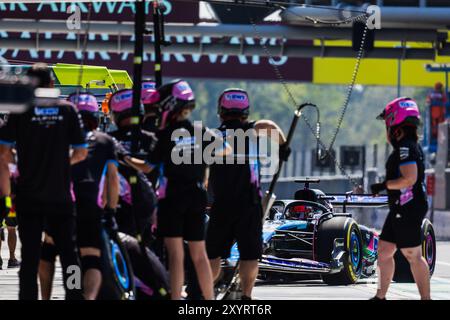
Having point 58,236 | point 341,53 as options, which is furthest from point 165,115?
point 341,53

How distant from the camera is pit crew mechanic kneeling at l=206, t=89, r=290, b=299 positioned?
12.1 m

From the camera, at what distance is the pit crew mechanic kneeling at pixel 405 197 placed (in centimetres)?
1226

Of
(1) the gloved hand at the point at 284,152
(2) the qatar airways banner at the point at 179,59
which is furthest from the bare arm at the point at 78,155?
(2) the qatar airways banner at the point at 179,59

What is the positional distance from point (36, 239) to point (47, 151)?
66cm

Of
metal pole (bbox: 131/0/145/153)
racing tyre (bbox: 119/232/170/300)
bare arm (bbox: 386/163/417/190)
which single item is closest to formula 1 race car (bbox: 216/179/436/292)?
bare arm (bbox: 386/163/417/190)

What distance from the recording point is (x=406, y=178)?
12195mm

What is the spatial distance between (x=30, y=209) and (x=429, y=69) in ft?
113

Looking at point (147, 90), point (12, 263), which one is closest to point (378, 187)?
point (147, 90)

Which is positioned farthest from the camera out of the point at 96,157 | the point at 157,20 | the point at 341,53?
the point at 341,53

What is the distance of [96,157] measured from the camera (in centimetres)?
1118

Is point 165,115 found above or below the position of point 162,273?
above

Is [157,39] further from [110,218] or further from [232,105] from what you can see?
[110,218]
